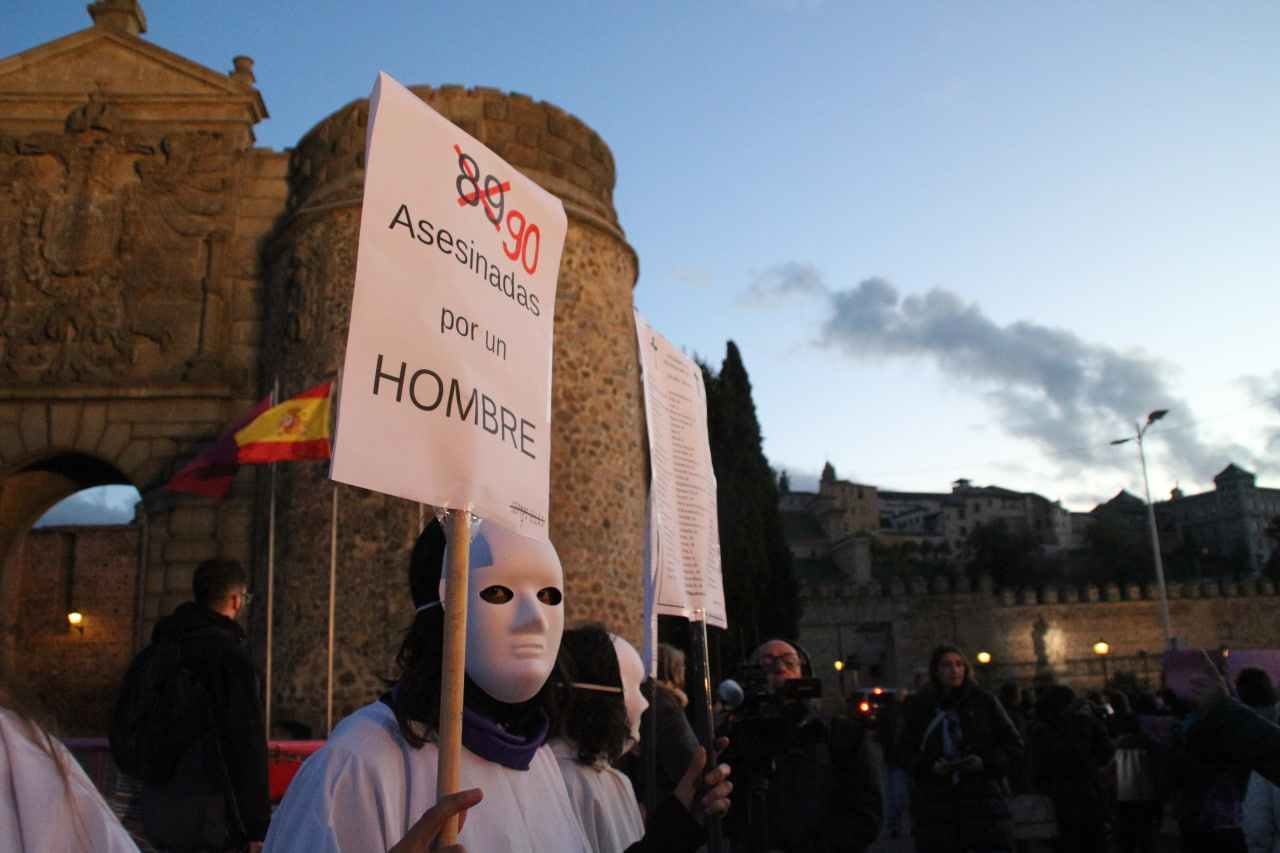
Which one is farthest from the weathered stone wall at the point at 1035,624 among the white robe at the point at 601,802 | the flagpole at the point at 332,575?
the white robe at the point at 601,802

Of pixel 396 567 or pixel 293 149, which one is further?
pixel 293 149

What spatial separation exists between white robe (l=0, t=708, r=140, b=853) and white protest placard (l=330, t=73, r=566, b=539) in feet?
2.08

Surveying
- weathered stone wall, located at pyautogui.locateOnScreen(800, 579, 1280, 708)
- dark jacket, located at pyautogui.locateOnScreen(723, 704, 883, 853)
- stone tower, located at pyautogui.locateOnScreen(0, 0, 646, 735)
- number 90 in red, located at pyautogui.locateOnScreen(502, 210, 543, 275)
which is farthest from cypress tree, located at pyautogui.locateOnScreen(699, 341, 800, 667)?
weathered stone wall, located at pyautogui.locateOnScreen(800, 579, 1280, 708)

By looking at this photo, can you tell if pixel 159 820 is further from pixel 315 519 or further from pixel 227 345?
pixel 227 345

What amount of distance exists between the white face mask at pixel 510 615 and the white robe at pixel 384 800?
0.19 metres

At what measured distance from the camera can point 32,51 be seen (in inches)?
552

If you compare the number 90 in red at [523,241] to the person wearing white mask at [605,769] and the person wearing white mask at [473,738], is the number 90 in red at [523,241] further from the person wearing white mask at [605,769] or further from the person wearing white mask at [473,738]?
the person wearing white mask at [605,769]

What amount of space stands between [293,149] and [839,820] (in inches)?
503

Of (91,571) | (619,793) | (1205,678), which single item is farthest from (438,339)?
(91,571)

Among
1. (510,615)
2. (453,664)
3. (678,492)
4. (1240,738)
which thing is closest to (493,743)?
(510,615)

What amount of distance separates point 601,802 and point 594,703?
1.42 ft

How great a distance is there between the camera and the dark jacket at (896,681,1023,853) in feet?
15.9

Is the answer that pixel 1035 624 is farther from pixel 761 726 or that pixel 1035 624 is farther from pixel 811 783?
pixel 761 726

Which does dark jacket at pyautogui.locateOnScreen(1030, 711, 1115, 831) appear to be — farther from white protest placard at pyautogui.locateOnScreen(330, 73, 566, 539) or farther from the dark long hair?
white protest placard at pyautogui.locateOnScreen(330, 73, 566, 539)
